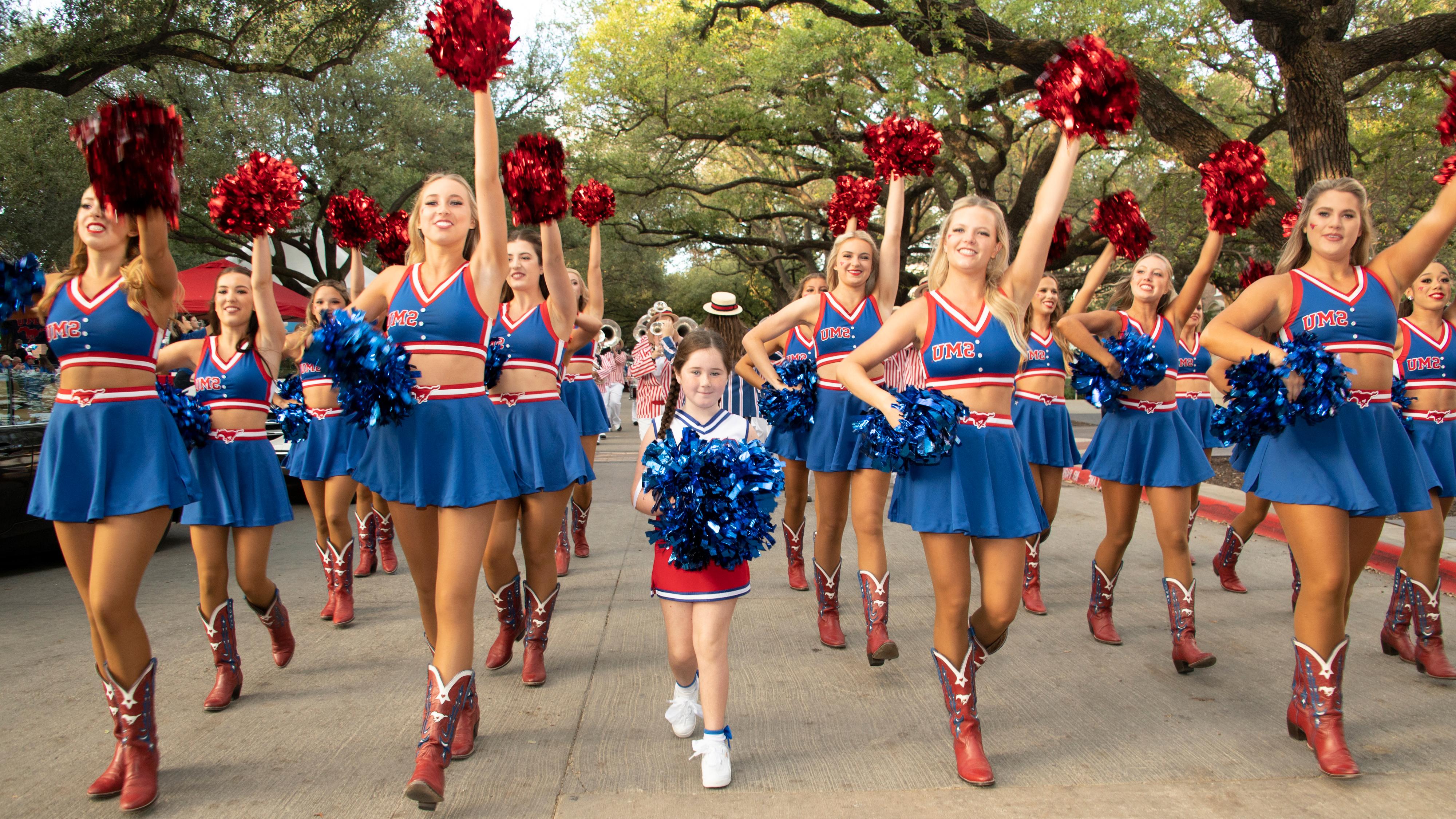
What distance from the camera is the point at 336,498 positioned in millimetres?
5664

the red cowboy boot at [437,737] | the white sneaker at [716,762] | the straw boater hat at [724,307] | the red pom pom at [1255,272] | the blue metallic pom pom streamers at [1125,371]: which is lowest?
the white sneaker at [716,762]

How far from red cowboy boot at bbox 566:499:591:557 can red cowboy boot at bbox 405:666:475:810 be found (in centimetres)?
431

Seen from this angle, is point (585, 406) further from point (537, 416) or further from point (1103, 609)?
point (1103, 609)

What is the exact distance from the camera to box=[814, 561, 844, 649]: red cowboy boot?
509cm

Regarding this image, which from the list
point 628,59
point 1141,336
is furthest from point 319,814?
point 628,59

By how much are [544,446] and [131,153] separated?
2.09 meters

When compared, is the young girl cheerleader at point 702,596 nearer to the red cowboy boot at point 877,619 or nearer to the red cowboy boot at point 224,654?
the red cowboy boot at point 877,619

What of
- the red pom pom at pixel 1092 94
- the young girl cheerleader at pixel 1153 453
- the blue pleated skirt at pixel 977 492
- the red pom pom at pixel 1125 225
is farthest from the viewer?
the red pom pom at pixel 1125 225

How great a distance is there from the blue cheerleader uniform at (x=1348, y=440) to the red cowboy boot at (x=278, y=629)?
4524 mm

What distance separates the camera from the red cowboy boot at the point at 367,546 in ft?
23.1

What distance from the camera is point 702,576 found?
11.2 feet

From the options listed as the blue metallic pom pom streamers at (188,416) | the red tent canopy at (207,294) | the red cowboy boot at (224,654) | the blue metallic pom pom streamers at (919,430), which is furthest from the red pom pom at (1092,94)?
the red tent canopy at (207,294)

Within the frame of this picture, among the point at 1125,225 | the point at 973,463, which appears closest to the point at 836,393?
the point at 973,463

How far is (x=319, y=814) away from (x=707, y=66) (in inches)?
700
